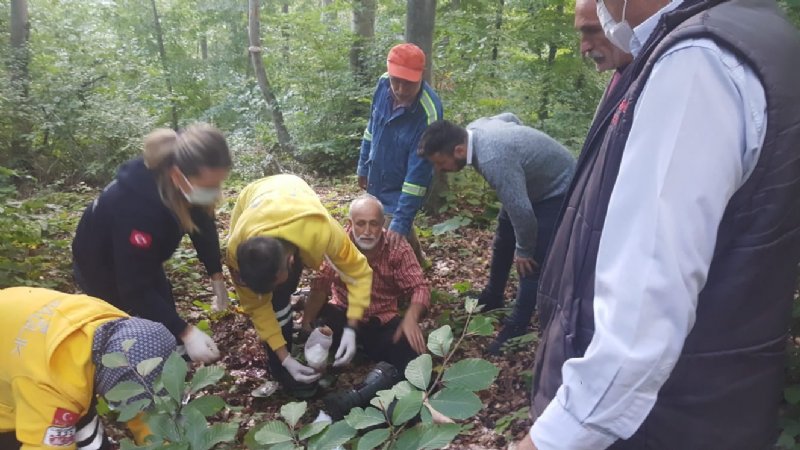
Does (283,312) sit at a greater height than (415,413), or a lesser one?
lesser

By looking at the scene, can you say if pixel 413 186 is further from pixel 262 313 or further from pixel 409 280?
pixel 262 313

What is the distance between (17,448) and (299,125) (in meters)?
8.86

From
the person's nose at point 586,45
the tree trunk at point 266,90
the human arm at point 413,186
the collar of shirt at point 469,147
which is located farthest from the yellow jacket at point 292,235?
the tree trunk at point 266,90

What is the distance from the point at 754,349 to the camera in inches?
42.7

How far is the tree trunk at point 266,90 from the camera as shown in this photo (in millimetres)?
11070

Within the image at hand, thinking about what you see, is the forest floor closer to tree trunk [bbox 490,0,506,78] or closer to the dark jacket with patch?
the dark jacket with patch

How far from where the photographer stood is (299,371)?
356 centimetres

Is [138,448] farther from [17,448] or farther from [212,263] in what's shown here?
[212,263]

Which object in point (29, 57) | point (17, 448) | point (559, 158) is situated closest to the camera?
point (17, 448)

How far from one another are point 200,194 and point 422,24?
3.83 metres

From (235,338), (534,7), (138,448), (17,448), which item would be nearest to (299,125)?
(534,7)

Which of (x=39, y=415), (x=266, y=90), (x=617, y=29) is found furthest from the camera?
(x=266, y=90)

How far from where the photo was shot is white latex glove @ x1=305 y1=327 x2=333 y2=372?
366 cm

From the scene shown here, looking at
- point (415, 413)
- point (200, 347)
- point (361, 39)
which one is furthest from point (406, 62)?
point (361, 39)
